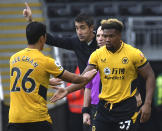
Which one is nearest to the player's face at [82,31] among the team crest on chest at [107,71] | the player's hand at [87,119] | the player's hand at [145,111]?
the player's hand at [87,119]

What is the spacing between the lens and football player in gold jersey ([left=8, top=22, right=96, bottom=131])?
18.0 feet

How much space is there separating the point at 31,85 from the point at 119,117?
1368 mm

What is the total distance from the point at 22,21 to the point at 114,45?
9.39 m

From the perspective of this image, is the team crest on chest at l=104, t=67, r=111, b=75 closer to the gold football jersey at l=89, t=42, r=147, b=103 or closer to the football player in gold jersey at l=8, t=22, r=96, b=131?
the gold football jersey at l=89, t=42, r=147, b=103

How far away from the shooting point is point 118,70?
6.16 meters

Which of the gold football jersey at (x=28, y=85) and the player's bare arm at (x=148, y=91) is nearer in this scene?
the gold football jersey at (x=28, y=85)

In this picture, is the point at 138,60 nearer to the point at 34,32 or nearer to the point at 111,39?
the point at 111,39

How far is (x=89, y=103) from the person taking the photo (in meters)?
7.19

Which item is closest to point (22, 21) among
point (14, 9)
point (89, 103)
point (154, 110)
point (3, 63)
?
point (14, 9)

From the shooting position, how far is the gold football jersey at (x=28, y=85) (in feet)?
18.0

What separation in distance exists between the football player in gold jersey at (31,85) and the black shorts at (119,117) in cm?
95

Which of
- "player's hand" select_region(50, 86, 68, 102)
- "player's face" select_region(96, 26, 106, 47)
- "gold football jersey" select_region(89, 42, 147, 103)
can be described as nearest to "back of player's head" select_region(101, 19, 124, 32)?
"gold football jersey" select_region(89, 42, 147, 103)

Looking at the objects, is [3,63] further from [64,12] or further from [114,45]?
[114,45]

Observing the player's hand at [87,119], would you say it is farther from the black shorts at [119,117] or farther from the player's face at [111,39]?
the player's face at [111,39]
